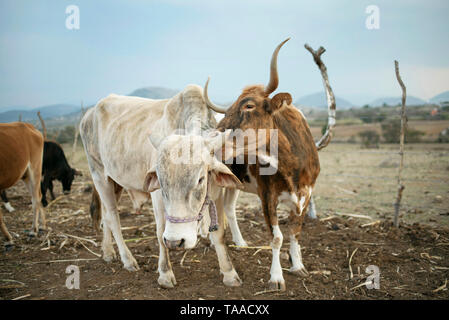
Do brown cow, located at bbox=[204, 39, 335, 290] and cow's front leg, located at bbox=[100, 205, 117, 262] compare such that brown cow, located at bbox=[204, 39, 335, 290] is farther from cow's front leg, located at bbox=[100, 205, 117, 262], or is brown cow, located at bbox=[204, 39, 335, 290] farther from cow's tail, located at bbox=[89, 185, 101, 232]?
cow's tail, located at bbox=[89, 185, 101, 232]

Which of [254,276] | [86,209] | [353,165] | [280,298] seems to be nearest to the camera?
[280,298]

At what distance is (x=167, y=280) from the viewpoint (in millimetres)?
3693

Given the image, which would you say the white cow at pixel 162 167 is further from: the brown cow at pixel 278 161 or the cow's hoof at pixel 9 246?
the cow's hoof at pixel 9 246

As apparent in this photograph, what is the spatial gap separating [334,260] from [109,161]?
10.5ft

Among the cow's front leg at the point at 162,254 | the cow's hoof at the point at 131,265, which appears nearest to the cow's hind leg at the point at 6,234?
the cow's hoof at the point at 131,265

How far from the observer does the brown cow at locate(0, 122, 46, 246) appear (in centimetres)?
530

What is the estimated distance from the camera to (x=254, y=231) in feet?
18.5

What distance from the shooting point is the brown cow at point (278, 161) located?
11.6ft

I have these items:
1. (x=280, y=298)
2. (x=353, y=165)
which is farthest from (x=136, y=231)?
(x=353, y=165)

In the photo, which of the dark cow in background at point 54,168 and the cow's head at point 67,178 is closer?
the dark cow in background at point 54,168

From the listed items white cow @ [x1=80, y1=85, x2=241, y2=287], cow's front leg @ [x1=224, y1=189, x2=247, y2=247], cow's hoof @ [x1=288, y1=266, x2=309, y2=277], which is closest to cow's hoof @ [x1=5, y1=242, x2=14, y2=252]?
white cow @ [x1=80, y1=85, x2=241, y2=287]

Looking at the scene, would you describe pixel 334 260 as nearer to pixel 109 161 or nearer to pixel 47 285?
pixel 109 161

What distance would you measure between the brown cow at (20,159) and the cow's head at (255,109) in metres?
3.76

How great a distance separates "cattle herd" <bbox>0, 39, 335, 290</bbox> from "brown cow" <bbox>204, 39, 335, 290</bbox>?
1 centimetres
